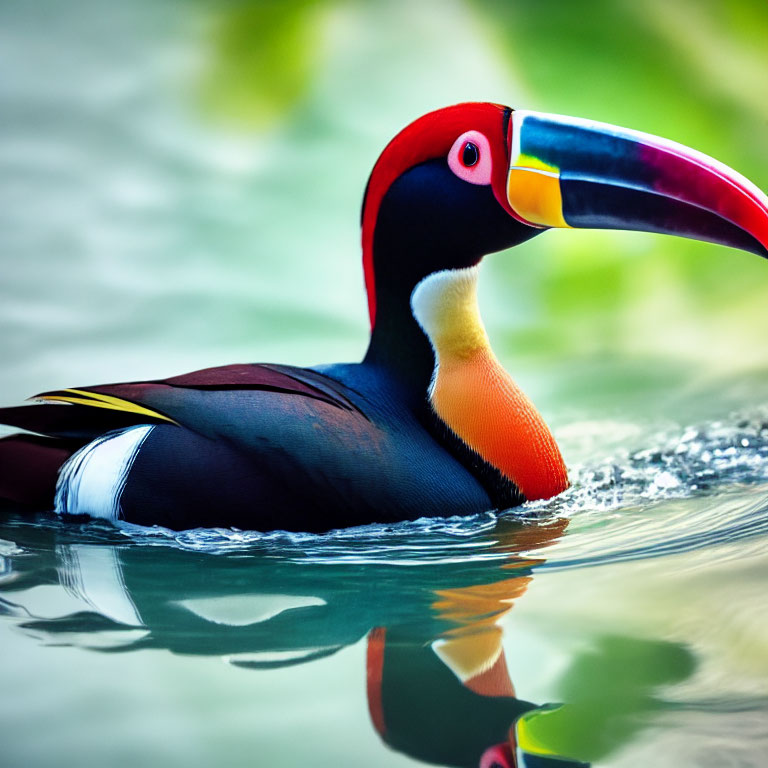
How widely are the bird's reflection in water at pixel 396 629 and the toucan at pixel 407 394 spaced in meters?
0.13

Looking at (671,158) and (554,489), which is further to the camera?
(554,489)

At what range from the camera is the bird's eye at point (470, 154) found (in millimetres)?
2828

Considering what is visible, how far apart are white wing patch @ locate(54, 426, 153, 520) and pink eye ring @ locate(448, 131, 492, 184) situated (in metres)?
0.93

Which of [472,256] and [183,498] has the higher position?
[472,256]

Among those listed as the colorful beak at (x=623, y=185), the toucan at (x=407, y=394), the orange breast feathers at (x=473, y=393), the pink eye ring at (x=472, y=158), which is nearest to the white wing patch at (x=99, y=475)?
the toucan at (x=407, y=394)

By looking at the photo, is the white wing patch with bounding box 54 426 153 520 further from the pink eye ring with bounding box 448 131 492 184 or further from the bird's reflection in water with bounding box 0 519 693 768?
the pink eye ring with bounding box 448 131 492 184

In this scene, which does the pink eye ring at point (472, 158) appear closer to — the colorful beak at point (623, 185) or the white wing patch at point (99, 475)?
the colorful beak at point (623, 185)

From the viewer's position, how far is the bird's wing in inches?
109

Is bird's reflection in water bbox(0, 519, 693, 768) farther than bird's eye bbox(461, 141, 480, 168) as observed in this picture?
No

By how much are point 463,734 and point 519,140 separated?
1.46 metres

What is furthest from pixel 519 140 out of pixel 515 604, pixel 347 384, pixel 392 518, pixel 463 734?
pixel 463 734

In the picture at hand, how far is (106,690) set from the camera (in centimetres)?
198

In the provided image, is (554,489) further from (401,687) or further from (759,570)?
(401,687)

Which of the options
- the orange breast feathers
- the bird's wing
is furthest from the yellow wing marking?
the orange breast feathers
